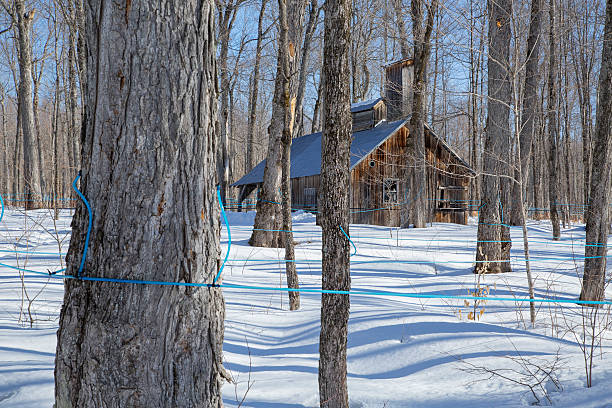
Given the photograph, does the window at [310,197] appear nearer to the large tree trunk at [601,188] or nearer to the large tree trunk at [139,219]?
the large tree trunk at [601,188]

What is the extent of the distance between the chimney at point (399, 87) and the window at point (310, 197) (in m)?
5.98

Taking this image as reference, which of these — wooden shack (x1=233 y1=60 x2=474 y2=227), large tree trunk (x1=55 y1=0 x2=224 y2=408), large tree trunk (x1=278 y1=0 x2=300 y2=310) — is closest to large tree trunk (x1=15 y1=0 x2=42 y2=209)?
wooden shack (x1=233 y1=60 x2=474 y2=227)

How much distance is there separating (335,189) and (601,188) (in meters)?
4.88

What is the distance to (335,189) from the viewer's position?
3.54 meters

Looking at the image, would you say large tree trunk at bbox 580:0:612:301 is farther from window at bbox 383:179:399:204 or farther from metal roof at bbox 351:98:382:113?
metal roof at bbox 351:98:382:113

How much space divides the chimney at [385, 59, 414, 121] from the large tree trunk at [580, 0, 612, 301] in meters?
13.3

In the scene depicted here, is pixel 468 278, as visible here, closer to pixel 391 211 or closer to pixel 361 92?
pixel 391 211

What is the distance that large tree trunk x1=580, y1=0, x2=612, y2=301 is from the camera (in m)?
6.17

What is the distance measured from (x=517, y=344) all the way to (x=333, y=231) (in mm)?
2567

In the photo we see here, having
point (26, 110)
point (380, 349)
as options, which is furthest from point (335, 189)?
point (26, 110)

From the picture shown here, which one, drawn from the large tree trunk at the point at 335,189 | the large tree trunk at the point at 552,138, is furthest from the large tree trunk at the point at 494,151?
the large tree trunk at the point at 552,138

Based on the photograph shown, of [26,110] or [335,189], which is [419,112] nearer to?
[335,189]

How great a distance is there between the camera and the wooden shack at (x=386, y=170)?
68.4 feet

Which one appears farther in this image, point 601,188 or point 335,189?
point 601,188
